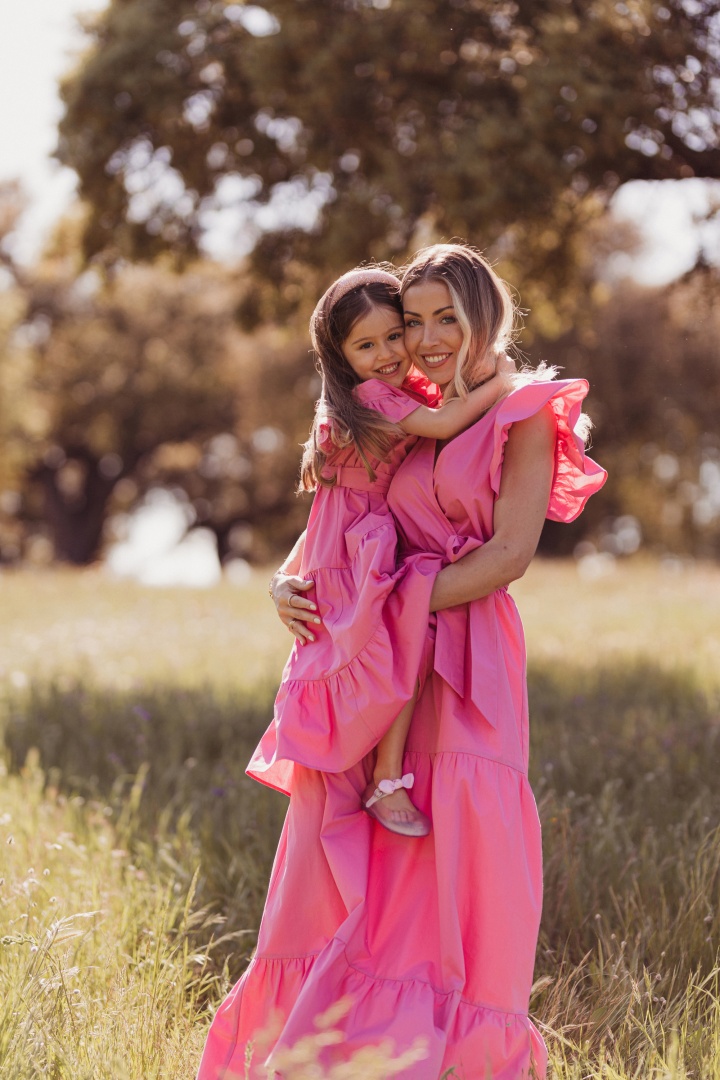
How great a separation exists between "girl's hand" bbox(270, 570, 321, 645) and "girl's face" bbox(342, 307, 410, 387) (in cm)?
62

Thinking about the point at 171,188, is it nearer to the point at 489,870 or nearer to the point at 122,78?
the point at 122,78

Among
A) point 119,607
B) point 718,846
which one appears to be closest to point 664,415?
point 119,607

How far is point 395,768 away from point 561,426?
997mm

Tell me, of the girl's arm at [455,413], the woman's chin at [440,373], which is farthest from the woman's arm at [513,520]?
the woman's chin at [440,373]

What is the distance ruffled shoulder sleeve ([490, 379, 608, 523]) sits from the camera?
2822 millimetres

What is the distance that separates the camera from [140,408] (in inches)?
1260

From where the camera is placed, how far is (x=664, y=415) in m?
25.5

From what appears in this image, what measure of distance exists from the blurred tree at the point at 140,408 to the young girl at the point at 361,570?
21.4m

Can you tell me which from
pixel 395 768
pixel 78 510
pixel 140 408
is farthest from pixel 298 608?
pixel 78 510

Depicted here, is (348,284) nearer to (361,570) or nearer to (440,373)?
(440,373)

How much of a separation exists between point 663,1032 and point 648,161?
21.7 feet

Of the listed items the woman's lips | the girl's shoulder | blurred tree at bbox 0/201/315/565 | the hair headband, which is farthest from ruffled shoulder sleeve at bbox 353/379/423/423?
blurred tree at bbox 0/201/315/565

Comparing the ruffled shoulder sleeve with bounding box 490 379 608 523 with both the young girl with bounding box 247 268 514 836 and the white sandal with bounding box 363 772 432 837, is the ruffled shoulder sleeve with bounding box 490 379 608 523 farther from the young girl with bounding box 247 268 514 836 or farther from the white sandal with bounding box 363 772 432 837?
the white sandal with bounding box 363 772 432 837

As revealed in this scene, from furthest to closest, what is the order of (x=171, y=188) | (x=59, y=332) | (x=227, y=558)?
(x=227, y=558), (x=59, y=332), (x=171, y=188)
